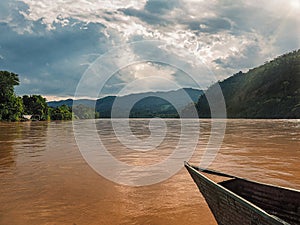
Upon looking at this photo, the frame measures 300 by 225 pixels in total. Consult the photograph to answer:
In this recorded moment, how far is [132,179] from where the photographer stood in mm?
8367

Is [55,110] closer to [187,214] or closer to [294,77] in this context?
[294,77]

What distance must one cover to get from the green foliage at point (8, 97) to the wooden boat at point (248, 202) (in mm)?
66757

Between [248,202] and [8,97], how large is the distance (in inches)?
2701

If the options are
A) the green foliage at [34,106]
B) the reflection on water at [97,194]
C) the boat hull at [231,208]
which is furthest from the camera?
the green foliage at [34,106]

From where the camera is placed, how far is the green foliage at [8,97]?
61.4 m

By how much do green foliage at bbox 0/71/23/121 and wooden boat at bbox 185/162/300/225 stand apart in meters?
66.8

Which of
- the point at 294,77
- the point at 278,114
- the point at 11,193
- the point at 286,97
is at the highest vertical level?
the point at 294,77

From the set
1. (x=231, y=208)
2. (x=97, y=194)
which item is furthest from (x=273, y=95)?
(x=231, y=208)

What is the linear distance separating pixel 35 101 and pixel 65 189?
3394 inches

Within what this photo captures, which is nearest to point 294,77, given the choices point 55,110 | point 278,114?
point 278,114

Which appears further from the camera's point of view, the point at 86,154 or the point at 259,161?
the point at 86,154

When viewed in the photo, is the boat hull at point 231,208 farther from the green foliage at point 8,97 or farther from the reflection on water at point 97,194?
the green foliage at point 8,97

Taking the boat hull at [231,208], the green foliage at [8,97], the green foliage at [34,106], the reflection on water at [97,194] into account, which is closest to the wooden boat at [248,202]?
the boat hull at [231,208]

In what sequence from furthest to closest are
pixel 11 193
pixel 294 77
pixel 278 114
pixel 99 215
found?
pixel 294 77 < pixel 278 114 < pixel 11 193 < pixel 99 215
